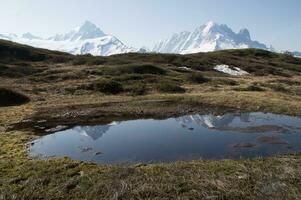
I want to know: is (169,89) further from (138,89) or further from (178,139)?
(178,139)

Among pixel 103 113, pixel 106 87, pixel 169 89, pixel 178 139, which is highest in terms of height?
pixel 169 89

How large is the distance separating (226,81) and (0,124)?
52.9m

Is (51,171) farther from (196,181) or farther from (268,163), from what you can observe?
(268,163)

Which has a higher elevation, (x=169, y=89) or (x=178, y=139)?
(x=169, y=89)

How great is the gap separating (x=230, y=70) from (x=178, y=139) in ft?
259

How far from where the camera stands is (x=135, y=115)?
4844 cm

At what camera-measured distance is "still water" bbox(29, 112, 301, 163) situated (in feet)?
99.4

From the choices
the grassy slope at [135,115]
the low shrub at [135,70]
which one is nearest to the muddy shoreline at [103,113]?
the grassy slope at [135,115]

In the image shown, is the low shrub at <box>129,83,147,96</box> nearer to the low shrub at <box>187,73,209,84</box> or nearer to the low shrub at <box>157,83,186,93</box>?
the low shrub at <box>157,83,186,93</box>

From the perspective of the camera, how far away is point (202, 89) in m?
69.4

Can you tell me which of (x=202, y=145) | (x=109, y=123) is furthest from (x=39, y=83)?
(x=202, y=145)

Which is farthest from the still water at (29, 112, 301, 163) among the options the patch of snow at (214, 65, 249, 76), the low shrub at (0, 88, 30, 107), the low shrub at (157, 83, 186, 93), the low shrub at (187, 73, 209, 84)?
the patch of snow at (214, 65, 249, 76)

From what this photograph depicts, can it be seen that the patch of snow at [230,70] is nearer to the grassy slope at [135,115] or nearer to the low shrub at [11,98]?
the grassy slope at [135,115]

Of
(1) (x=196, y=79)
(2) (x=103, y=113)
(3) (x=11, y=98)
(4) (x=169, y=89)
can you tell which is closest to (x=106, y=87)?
(4) (x=169, y=89)
